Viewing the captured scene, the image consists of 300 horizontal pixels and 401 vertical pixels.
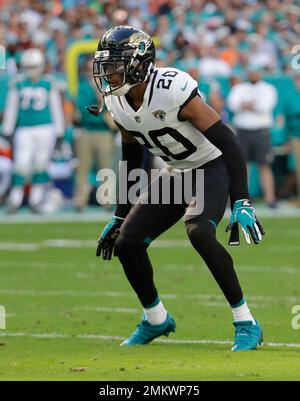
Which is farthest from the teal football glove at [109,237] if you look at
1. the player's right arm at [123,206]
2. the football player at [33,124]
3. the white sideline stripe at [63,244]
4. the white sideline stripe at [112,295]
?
the football player at [33,124]

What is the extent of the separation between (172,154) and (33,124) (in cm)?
993

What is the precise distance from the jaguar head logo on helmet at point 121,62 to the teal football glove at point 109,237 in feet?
2.70

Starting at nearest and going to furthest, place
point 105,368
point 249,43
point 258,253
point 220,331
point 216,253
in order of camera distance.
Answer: point 105,368, point 216,253, point 220,331, point 258,253, point 249,43

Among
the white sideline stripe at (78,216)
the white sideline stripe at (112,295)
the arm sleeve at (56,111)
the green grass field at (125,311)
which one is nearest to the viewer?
the green grass field at (125,311)

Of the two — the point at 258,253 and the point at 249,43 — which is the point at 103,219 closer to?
the point at 258,253

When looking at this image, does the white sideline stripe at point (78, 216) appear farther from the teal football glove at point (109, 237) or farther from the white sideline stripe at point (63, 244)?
the teal football glove at point (109, 237)

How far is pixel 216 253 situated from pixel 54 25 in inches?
562

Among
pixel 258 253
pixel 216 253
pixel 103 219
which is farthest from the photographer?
pixel 103 219

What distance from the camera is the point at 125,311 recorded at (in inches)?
325

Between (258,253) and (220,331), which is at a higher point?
(220,331)

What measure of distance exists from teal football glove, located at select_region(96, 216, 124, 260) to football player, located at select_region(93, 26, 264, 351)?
0.91 feet

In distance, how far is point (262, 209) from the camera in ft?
54.9

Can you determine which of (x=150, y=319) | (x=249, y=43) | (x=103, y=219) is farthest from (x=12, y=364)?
(x=249, y=43)

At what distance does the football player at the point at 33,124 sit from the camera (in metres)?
16.2
